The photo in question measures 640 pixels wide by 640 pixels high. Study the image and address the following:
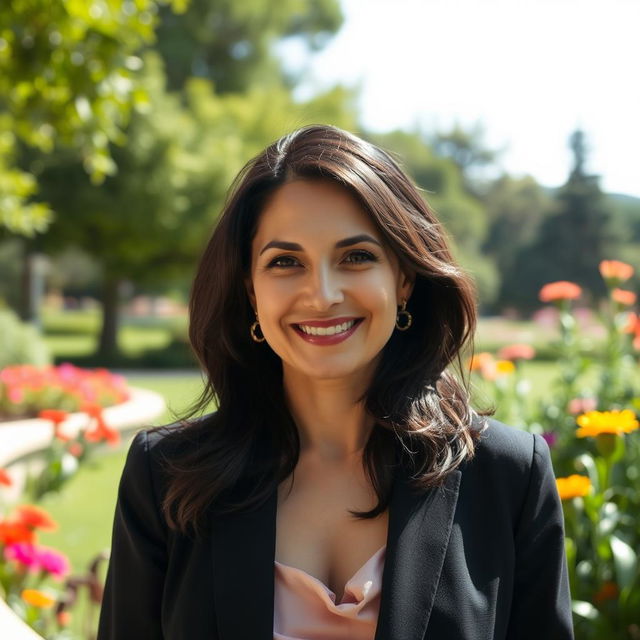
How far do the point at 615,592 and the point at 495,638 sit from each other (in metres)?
1.06

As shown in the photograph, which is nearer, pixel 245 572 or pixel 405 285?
pixel 245 572

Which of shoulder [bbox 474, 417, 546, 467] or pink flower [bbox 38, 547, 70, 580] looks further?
pink flower [bbox 38, 547, 70, 580]

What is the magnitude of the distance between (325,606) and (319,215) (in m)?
0.78

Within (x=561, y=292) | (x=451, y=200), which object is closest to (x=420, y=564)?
(x=561, y=292)

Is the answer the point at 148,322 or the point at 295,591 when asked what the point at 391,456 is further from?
the point at 148,322

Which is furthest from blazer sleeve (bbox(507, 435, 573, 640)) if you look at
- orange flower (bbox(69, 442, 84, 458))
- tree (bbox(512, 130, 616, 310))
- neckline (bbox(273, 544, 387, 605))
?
tree (bbox(512, 130, 616, 310))

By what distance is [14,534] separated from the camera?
10.2 feet

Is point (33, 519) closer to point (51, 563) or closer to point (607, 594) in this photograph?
point (51, 563)

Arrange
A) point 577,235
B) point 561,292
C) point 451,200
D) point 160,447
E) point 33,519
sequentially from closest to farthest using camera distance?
point 160,447
point 33,519
point 561,292
point 577,235
point 451,200

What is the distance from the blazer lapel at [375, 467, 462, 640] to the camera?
1.66 m

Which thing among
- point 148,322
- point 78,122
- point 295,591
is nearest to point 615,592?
point 295,591

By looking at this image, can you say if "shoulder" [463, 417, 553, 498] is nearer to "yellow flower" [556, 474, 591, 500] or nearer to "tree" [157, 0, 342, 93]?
"yellow flower" [556, 474, 591, 500]

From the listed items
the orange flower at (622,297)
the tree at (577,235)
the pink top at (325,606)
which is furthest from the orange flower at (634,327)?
the tree at (577,235)

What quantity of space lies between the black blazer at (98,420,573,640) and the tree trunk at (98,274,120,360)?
20.0 metres
